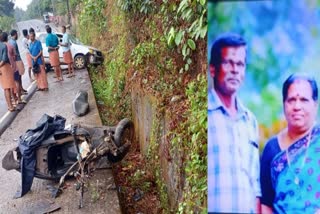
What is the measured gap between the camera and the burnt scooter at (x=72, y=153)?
16.6ft

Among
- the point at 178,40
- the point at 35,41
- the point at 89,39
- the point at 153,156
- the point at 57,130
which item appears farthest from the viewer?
the point at 89,39

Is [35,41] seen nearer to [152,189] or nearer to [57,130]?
[57,130]

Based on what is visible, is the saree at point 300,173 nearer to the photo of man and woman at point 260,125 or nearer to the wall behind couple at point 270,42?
the photo of man and woman at point 260,125

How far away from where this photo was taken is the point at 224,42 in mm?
1427

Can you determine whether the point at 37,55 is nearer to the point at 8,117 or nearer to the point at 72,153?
the point at 8,117

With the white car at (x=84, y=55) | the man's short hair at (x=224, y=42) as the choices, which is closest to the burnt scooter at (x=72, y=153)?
the man's short hair at (x=224, y=42)

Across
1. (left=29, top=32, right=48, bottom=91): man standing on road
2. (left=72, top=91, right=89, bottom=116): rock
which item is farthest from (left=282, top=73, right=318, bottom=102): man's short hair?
(left=29, top=32, right=48, bottom=91): man standing on road

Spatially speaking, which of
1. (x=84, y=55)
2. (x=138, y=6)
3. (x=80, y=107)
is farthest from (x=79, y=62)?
(x=138, y=6)

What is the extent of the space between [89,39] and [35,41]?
331 inches

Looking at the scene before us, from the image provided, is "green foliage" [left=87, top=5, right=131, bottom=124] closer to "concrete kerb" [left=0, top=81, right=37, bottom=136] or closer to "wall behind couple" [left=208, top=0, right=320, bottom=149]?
"concrete kerb" [left=0, top=81, right=37, bottom=136]

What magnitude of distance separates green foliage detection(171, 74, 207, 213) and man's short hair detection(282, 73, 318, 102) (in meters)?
1.90

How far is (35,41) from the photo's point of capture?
10570 millimetres

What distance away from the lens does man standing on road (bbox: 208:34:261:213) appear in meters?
1.46

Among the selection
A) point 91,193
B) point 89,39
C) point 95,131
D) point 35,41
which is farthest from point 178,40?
point 89,39
